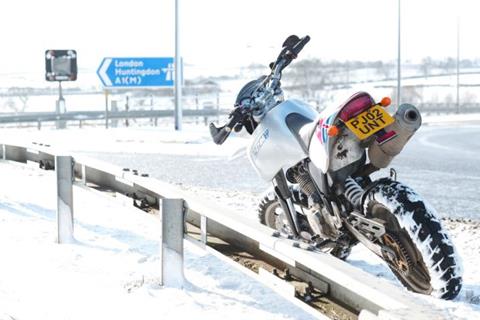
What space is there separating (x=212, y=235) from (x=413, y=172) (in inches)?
338

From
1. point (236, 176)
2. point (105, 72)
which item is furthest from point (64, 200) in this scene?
point (105, 72)

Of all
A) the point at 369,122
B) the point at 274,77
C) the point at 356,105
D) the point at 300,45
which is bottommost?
the point at 369,122

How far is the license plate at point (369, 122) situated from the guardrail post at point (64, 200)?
293 centimetres

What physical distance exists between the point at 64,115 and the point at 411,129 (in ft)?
89.2

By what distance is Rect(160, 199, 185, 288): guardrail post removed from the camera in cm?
472

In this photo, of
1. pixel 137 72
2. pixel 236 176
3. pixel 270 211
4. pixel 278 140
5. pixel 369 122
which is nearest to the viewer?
pixel 369 122

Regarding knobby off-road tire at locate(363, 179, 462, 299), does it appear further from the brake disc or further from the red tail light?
the red tail light

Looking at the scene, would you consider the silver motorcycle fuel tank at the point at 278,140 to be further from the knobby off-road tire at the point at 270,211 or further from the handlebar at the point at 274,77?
the knobby off-road tire at the point at 270,211

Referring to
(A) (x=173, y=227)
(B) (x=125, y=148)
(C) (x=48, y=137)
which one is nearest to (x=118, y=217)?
(A) (x=173, y=227)

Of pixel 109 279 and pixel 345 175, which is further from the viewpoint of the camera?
pixel 109 279

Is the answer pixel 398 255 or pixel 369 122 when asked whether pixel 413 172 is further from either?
pixel 369 122

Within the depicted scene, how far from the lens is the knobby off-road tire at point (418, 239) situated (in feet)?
13.6

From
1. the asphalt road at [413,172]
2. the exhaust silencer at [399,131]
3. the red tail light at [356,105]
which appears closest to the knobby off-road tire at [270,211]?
the exhaust silencer at [399,131]

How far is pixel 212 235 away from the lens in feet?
15.6
